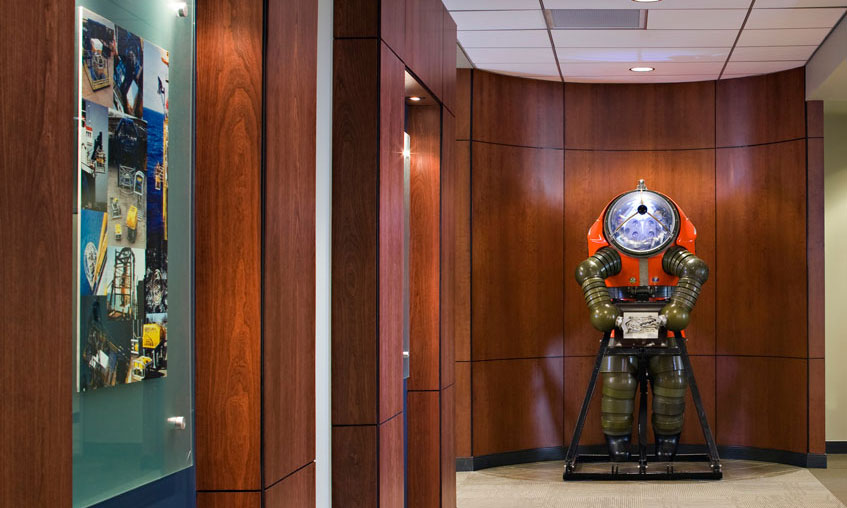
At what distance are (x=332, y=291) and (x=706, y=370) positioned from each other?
15.8ft

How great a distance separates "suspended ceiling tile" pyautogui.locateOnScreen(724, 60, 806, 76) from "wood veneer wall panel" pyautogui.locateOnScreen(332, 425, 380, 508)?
463 cm

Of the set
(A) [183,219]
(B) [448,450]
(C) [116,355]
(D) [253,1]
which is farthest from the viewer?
(B) [448,450]

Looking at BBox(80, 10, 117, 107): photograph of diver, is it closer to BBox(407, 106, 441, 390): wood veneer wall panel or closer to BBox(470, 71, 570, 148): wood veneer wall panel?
BBox(407, 106, 441, 390): wood veneer wall panel

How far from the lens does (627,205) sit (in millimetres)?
6645

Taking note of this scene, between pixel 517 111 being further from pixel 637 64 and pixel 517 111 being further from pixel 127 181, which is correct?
pixel 127 181

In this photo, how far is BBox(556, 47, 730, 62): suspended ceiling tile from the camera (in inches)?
261

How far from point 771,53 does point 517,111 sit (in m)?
1.84

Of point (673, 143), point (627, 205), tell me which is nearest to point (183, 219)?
point (627, 205)

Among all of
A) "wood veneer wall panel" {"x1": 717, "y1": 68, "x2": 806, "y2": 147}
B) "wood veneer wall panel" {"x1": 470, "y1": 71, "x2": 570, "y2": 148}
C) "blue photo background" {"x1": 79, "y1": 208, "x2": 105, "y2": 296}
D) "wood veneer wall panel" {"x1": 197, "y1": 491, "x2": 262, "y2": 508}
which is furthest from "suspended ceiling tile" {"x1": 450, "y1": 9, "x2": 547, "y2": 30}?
"blue photo background" {"x1": 79, "y1": 208, "x2": 105, "y2": 296}

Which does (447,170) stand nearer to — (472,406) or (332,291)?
(332,291)

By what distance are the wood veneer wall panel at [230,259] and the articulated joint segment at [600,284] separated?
13.6 feet

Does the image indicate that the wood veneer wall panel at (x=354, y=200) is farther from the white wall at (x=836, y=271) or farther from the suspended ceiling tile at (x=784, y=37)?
the white wall at (x=836, y=271)

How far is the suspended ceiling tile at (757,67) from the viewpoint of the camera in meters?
7.09

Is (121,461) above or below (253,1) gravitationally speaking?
below
